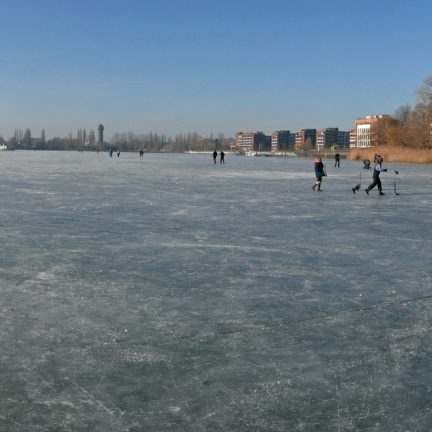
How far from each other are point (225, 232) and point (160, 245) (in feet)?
5.40

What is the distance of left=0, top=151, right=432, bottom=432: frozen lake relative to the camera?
270 centimetres

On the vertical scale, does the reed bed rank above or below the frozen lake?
above

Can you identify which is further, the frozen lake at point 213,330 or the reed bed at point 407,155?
the reed bed at point 407,155

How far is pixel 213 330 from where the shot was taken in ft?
12.8

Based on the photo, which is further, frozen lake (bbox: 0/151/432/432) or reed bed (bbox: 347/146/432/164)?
reed bed (bbox: 347/146/432/164)

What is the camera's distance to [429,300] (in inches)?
188

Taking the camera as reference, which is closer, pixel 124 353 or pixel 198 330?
pixel 124 353

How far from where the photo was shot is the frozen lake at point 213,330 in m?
2.70

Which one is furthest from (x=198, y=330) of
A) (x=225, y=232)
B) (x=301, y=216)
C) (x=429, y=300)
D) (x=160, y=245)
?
(x=301, y=216)

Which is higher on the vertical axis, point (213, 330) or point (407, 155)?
point (407, 155)

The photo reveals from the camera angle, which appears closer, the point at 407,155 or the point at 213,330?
the point at 213,330

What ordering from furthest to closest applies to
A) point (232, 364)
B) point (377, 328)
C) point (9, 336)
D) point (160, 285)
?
point (160, 285) < point (377, 328) < point (9, 336) < point (232, 364)

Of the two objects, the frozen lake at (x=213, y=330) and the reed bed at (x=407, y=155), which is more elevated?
the reed bed at (x=407, y=155)

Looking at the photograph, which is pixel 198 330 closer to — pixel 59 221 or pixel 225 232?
pixel 225 232
